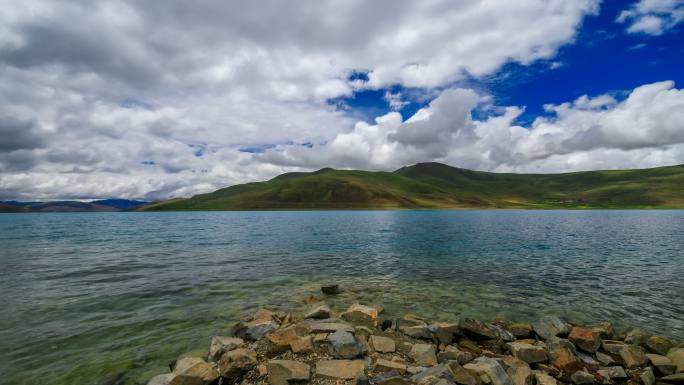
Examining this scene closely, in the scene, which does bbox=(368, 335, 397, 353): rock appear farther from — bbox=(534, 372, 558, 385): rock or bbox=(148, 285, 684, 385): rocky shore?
bbox=(534, 372, 558, 385): rock

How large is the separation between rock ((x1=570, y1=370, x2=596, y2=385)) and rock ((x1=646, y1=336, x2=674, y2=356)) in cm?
513

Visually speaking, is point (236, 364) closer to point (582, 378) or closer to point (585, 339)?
point (582, 378)

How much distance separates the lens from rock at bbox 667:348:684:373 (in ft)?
42.4

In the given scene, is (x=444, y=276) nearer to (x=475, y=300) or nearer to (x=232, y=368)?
(x=475, y=300)

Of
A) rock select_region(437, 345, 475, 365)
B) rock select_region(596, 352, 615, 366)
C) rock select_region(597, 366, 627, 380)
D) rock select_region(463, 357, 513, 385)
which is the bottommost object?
rock select_region(596, 352, 615, 366)

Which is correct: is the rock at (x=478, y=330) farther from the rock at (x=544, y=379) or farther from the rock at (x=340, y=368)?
the rock at (x=340, y=368)

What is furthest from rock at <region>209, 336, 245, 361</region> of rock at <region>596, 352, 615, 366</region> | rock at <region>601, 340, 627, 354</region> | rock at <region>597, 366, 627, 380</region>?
rock at <region>601, 340, 627, 354</region>

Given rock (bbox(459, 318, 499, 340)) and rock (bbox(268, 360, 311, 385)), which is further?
rock (bbox(459, 318, 499, 340))

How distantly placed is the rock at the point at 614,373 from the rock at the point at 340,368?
9.30 m

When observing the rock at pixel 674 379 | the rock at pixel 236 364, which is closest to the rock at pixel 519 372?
the rock at pixel 674 379

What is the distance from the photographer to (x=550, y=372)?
42.4ft

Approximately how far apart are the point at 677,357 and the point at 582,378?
16.1 ft

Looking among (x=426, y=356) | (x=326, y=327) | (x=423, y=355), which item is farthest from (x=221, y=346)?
(x=426, y=356)

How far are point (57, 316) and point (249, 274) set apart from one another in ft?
49.5
